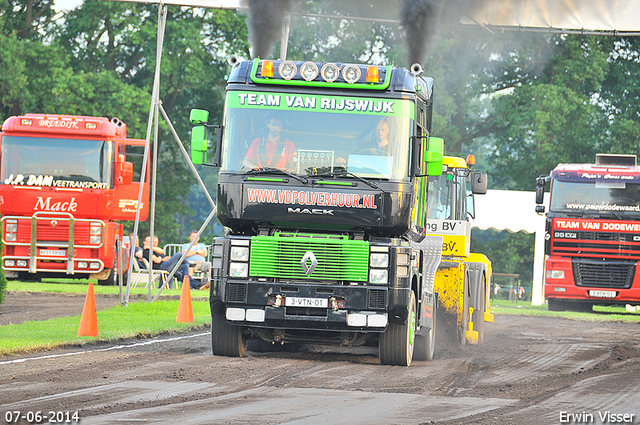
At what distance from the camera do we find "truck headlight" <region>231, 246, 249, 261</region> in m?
11.0

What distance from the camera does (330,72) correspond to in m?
11.4

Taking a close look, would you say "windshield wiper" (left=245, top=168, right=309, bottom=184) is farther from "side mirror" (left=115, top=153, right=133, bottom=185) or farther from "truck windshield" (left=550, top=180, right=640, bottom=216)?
"truck windshield" (left=550, top=180, right=640, bottom=216)

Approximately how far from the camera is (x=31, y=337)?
41.5 ft

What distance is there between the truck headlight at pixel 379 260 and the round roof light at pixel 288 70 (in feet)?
7.34

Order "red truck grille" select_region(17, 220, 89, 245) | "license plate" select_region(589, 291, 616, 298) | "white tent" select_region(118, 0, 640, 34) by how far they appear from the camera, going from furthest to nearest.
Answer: "license plate" select_region(589, 291, 616, 298), "red truck grille" select_region(17, 220, 89, 245), "white tent" select_region(118, 0, 640, 34)

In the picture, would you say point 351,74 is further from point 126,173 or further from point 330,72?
point 126,173

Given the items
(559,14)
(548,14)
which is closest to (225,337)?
(548,14)

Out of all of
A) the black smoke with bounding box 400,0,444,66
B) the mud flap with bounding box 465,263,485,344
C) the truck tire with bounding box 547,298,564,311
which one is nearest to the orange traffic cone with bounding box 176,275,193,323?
the mud flap with bounding box 465,263,485,344

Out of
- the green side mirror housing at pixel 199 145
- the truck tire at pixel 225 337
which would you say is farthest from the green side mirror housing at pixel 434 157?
the truck tire at pixel 225 337

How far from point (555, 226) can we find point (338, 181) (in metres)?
15.6

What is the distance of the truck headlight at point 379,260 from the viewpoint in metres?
10.9

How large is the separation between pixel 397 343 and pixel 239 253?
207 centimetres

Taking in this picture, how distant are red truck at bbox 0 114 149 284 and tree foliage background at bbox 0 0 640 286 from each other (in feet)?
39.7

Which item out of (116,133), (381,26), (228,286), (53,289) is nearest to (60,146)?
(116,133)
